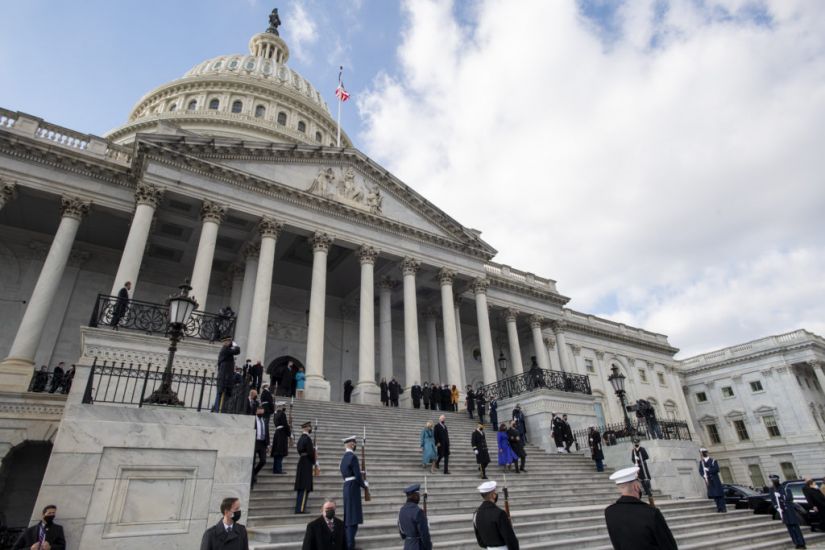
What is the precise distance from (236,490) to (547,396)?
14642 millimetres

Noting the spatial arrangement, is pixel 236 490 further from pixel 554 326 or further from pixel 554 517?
pixel 554 326

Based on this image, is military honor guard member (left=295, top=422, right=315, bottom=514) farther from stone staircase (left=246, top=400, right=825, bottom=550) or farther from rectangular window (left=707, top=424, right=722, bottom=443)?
rectangular window (left=707, top=424, right=722, bottom=443)

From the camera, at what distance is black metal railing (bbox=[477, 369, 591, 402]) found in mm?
21000

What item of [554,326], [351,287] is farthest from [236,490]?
[554,326]

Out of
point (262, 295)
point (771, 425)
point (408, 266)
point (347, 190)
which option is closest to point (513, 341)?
point (408, 266)

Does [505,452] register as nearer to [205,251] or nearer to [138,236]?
[205,251]

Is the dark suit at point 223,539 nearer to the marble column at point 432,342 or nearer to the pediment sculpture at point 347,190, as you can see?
the pediment sculpture at point 347,190

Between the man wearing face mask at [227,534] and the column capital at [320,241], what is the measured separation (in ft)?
60.6

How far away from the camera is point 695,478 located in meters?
15.8

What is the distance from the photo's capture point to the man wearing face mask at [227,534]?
17.4ft

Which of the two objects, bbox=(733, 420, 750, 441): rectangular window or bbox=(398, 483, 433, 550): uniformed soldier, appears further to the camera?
bbox=(733, 420, 750, 441): rectangular window

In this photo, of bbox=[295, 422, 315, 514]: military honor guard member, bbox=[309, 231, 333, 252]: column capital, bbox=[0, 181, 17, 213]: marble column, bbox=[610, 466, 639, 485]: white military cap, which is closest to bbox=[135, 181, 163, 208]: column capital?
bbox=[0, 181, 17, 213]: marble column

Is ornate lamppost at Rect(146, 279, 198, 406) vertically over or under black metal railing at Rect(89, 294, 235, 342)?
under

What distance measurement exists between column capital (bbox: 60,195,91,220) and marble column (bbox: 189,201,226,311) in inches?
205
